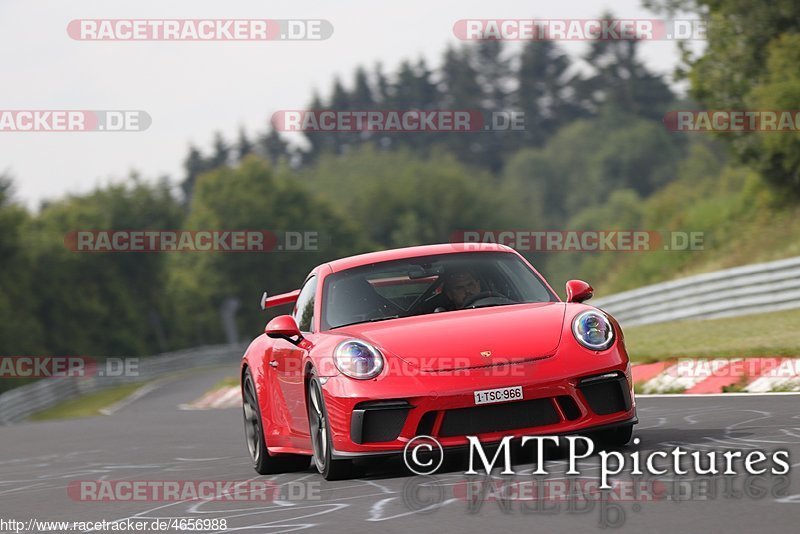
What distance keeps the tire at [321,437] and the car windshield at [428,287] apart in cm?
63

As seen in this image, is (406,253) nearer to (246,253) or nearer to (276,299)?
(276,299)

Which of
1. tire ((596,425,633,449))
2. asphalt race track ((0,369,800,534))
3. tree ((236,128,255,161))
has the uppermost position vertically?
tree ((236,128,255,161))

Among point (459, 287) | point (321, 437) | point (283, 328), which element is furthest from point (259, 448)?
point (459, 287)

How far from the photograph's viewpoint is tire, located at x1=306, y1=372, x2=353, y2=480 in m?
8.47

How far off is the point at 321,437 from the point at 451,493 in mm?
1407

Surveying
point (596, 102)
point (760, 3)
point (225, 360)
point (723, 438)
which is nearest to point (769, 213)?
point (760, 3)

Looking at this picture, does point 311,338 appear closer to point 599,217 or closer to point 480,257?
point 480,257

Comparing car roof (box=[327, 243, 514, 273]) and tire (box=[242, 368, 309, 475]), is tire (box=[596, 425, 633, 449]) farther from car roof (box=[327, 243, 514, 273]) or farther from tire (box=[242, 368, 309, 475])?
tire (box=[242, 368, 309, 475])

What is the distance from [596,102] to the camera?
159 m

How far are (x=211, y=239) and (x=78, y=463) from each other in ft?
241

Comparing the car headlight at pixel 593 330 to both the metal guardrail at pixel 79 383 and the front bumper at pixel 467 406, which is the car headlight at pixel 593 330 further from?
the metal guardrail at pixel 79 383

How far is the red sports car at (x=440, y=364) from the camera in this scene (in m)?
8.11

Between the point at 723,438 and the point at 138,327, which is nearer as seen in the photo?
the point at 723,438

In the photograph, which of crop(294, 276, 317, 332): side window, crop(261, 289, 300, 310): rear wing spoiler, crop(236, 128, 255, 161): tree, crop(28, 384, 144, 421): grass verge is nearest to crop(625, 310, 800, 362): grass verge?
crop(261, 289, 300, 310): rear wing spoiler
